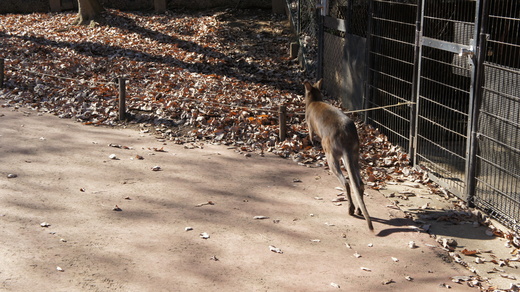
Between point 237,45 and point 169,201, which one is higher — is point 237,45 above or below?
above

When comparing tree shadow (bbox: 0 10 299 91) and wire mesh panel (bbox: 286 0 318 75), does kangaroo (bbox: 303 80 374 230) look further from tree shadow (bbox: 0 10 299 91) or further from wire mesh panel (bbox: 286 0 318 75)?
wire mesh panel (bbox: 286 0 318 75)

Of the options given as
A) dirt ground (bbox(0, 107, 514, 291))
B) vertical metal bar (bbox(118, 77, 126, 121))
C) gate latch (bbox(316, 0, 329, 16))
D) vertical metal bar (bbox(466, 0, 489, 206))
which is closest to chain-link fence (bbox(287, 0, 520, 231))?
vertical metal bar (bbox(466, 0, 489, 206))

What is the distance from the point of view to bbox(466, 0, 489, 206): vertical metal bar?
7078 millimetres

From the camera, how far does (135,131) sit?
10805 mm

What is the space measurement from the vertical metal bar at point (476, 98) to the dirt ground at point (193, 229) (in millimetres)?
590

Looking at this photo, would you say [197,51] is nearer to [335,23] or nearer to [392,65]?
[335,23]

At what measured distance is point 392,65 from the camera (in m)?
9.99

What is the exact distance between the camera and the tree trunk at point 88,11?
19516mm

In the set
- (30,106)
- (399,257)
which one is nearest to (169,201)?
(399,257)

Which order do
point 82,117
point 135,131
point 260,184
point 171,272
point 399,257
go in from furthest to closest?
point 82,117 → point 135,131 → point 260,184 → point 399,257 → point 171,272

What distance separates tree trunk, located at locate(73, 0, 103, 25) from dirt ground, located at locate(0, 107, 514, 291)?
35.1ft

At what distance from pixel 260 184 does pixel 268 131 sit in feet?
7.18

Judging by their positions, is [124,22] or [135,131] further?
[124,22]

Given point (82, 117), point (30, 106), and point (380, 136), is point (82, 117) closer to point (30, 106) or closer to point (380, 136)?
point (30, 106)
